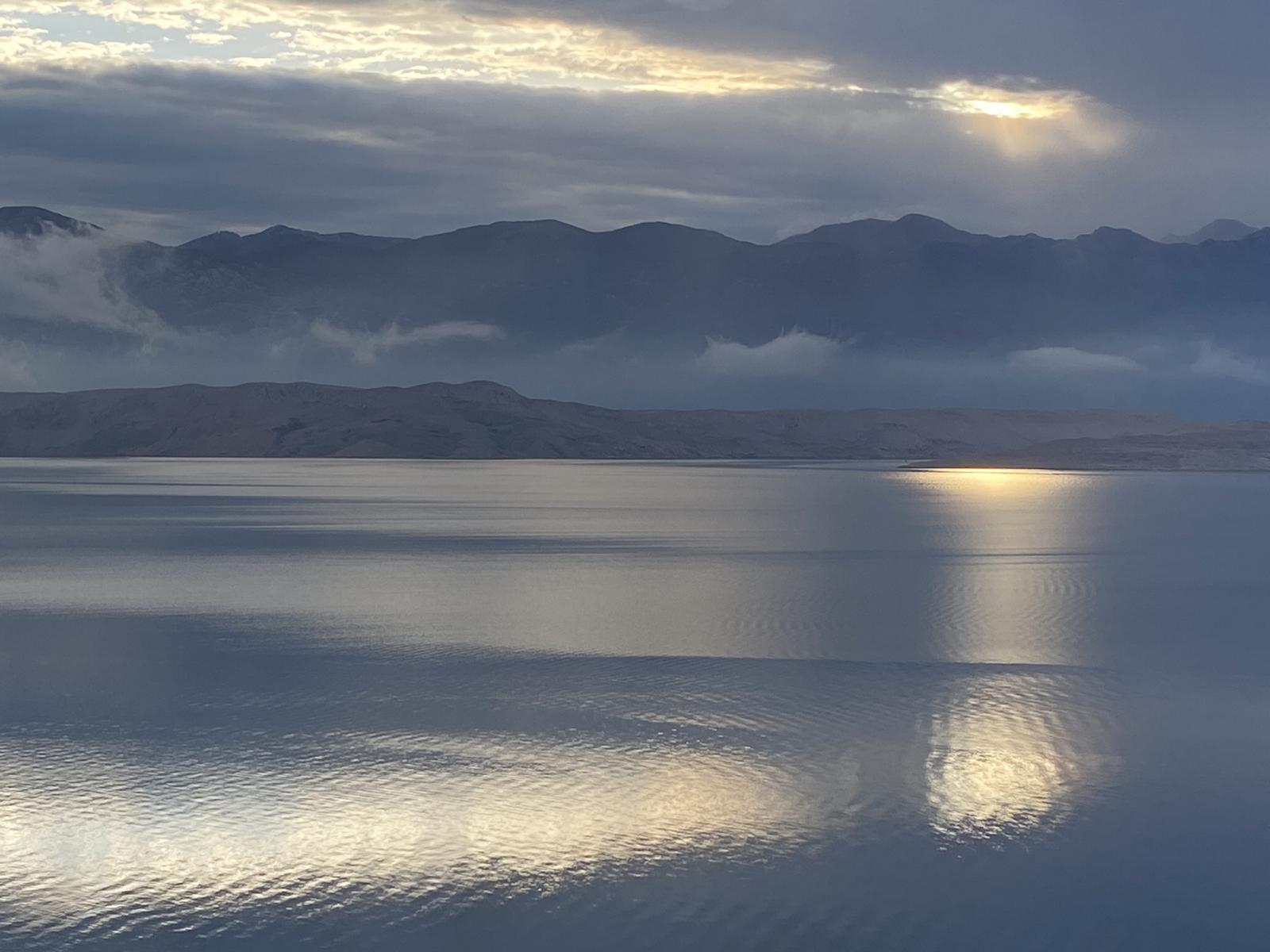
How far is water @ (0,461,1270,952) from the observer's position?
648 inches

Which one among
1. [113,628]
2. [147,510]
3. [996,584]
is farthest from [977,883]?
[147,510]

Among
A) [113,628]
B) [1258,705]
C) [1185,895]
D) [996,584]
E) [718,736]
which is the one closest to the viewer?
[1185,895]

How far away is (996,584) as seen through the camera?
167 ft

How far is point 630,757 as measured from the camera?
2341cm

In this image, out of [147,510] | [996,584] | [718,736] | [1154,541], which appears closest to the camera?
[718,736]

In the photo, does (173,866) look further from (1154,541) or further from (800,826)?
(1154,541)

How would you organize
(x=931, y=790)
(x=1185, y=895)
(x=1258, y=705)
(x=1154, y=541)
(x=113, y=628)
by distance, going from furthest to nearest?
(x=1154, y=541) < (x=113, y=628) < (x=1258, y=705) < (x=931, y=790) < (x=1185, y=895)

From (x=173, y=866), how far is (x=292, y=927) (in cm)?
252

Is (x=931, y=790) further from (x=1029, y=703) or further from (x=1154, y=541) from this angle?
(x=1154, y=541)

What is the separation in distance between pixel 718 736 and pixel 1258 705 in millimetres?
10860

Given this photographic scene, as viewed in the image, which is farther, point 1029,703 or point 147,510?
point 147,510

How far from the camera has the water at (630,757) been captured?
16.5 m

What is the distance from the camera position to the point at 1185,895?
1736cm

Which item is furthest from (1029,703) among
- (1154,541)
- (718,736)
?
(1154,541)
